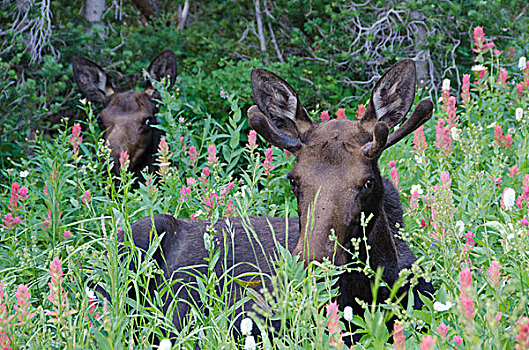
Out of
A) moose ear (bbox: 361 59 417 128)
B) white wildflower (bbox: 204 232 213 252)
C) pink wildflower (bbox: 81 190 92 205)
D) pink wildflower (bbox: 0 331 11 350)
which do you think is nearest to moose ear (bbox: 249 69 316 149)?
moose ear (bbox: 361 59 417 128)

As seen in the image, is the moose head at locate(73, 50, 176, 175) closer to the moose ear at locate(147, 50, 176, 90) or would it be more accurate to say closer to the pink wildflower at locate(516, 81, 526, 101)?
the moose ear at locate(147, 50, 176, 90)

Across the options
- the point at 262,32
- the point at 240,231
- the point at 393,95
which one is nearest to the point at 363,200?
the point at 393,95

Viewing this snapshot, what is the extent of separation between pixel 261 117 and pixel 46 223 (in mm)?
2400

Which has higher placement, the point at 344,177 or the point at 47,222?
the point at 344,177

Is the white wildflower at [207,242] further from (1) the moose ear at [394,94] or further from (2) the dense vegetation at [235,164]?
(1) the moose ear at [394,94]

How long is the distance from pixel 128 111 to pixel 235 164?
2358mm

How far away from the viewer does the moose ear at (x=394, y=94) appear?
4250 mm

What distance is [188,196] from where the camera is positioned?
5.57 metres

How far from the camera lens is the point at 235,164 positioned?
22.6 feet

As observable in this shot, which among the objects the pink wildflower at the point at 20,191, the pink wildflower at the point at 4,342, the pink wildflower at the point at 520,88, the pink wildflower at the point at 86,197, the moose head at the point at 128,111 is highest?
the pink wildflower at the point at 520,88

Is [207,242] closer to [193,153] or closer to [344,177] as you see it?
[344,177]

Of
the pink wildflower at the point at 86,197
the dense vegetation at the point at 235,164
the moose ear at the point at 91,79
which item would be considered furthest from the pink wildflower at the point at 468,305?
the moose ear at the point at 91,79

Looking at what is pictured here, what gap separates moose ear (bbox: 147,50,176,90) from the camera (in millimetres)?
8961

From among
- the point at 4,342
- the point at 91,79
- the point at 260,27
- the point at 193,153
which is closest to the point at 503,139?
the point at 193,153
